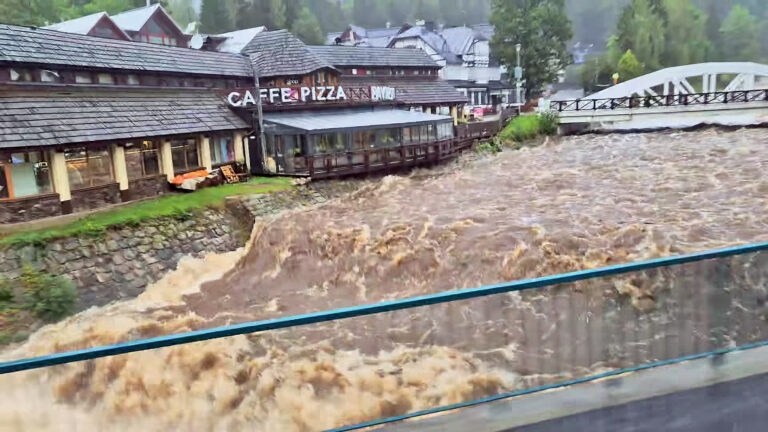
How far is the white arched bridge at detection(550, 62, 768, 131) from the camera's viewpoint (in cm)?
4181

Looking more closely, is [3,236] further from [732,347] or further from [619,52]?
[619,52]

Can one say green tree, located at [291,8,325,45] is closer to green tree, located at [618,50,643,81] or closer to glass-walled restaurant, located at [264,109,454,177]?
green tree, located at [618,50,643,81]

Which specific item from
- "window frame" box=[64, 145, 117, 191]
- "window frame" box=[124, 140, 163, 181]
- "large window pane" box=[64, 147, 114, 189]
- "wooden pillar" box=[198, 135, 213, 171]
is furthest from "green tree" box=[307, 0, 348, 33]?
"large window pane" box=[64, 147, 114, 189]

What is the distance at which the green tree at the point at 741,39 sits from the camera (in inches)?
3573

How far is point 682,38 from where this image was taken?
7794 cm

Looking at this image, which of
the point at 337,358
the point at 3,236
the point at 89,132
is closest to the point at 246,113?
the point at 89,132

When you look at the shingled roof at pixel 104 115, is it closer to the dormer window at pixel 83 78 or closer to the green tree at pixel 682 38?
the dormer window at pixel 83 78

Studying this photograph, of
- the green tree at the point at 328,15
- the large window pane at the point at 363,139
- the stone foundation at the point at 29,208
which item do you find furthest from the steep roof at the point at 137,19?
the green tree at the point at 328,15

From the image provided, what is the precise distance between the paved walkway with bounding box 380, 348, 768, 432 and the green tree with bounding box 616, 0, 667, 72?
233ft

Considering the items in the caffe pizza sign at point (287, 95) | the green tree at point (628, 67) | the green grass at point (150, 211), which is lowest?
the green grass at point (150, 211)

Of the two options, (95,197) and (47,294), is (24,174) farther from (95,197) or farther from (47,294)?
(47,294)

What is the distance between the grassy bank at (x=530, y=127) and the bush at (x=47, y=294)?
32.9 m

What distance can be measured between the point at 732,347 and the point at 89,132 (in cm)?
2253

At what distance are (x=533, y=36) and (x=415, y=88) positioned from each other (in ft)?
60.7
